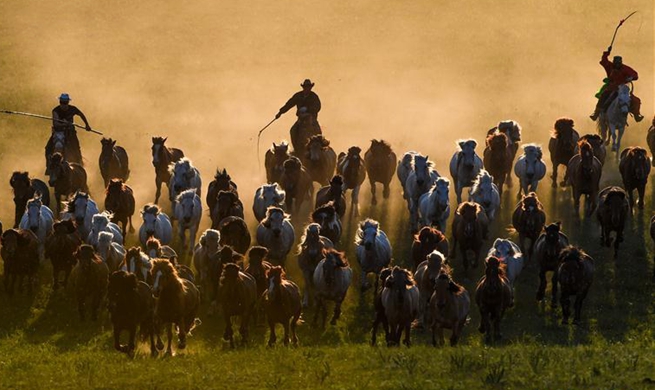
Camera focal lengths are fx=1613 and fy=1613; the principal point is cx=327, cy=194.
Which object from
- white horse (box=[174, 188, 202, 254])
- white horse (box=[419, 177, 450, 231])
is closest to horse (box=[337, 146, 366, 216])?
white horse (box=[419, 177, 450, 231])

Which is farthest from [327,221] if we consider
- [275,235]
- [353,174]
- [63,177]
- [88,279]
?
[63,177]

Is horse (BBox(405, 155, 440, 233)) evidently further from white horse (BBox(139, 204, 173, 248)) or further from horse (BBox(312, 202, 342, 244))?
white horse (BBox(139, 204, 173, 248))

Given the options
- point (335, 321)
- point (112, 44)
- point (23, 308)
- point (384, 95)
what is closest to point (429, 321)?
point (335, 321)

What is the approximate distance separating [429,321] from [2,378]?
978cm

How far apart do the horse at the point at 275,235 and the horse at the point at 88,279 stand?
439 cm

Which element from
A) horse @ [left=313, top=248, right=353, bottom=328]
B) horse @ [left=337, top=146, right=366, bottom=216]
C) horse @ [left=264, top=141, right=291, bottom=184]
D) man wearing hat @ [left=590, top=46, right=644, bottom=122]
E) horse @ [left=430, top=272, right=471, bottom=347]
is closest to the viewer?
horse @ [left=430, top=272, right=471, bottom=347]

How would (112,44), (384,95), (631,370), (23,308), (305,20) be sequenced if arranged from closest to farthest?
1. (631,370)
2. (23,308)
3. (384,95)
4. (112,44)
5. (305,20)

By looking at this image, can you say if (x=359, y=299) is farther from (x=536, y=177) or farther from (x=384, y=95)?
(x=384, y=95)

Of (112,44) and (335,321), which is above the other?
(112,44)

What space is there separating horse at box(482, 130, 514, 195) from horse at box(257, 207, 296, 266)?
337 inches

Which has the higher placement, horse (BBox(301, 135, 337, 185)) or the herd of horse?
horse (BBox(301, 135, 337, 185))

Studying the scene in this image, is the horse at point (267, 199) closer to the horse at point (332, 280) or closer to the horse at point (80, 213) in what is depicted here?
the horse at point (80, 213)

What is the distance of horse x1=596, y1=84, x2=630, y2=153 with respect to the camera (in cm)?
5022

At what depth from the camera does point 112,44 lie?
82.1m
